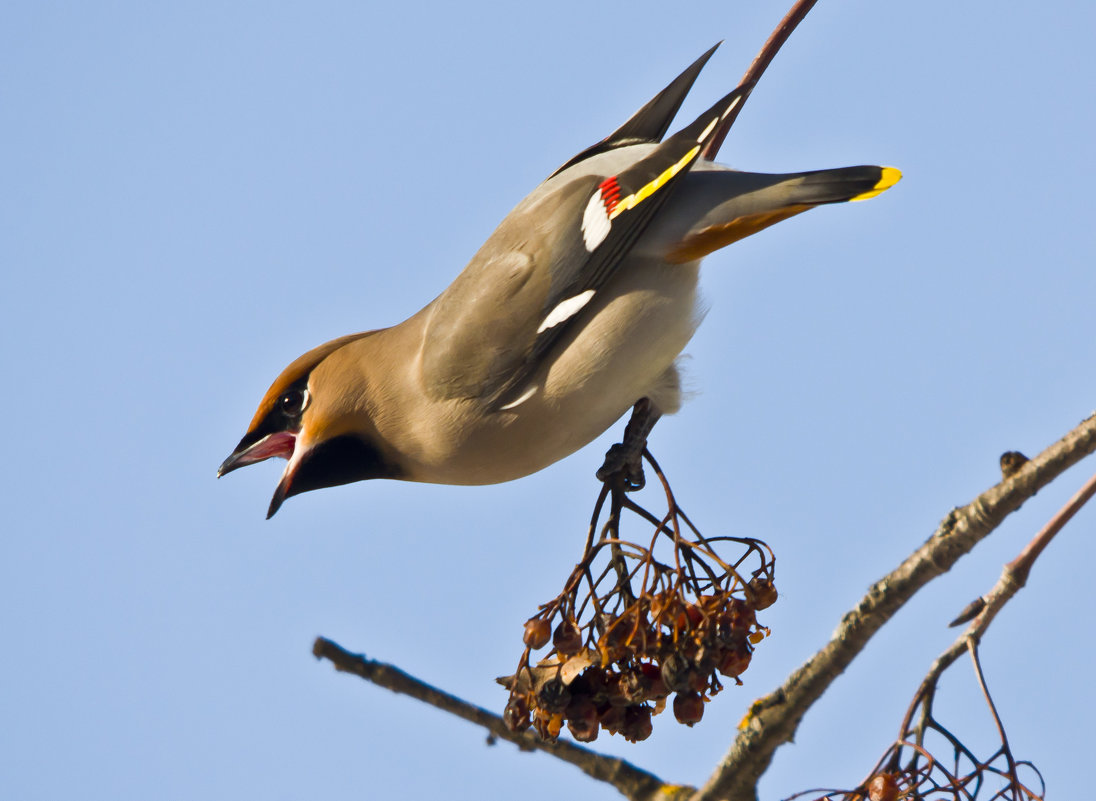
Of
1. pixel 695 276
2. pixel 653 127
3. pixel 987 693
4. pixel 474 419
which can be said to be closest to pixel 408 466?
pixel 474 419

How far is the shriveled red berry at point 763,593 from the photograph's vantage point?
2.64 metres

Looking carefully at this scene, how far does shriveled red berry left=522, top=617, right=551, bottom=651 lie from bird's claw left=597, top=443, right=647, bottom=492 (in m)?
0.40

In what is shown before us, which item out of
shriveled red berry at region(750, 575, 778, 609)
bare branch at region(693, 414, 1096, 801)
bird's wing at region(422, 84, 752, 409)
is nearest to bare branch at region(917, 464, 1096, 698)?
bare branch at region(693, 414, 1096, 801)

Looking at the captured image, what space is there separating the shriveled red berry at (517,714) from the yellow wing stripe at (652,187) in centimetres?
124

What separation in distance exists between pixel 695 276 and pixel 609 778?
1301 mm

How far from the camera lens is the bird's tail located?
2924mm

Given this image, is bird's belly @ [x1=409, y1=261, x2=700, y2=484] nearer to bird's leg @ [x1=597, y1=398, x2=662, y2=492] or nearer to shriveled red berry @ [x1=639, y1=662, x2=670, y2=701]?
bird's leg @ [x1=597, y1=398, x2=662, y2=492]

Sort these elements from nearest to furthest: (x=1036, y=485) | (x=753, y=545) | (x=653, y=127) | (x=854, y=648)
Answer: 1. (x=1036, y=485)
2. (x=854, y=648)
3. (x=753, y=545)
4. (x=653, y=127)

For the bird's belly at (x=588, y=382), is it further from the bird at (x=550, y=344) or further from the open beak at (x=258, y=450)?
the open beak at (x=258, y=450)

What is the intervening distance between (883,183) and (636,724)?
54.9 inches

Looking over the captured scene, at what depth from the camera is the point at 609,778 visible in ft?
9.93

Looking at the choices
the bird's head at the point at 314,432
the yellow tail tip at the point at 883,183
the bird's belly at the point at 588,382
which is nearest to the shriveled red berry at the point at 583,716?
the bird's belly at the point at 588,382

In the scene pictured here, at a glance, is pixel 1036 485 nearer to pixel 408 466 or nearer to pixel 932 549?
pixel 932 549

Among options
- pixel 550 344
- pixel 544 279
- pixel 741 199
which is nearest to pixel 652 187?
pixel 741 199
